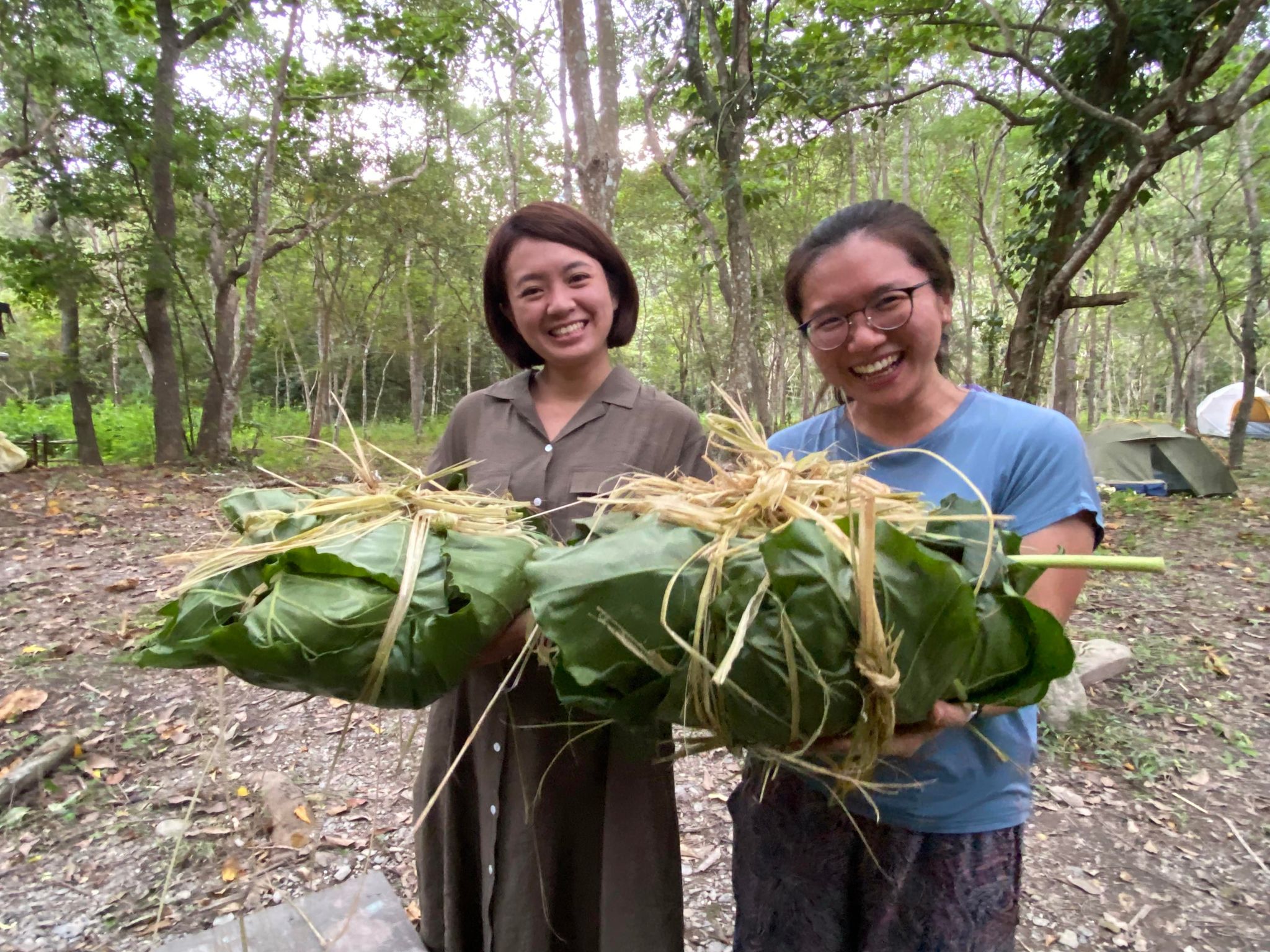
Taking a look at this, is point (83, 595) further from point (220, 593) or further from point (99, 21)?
point (99, 21)

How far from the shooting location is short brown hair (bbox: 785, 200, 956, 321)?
4.60ft

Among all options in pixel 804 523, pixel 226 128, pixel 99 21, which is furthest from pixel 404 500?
pixel 99 21

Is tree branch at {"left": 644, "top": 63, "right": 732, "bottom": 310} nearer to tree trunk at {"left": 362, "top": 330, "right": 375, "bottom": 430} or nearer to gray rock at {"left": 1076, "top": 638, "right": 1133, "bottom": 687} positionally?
gray rock at {"left": 1076, "top": 638, "right": 1133, "bottom": 687}

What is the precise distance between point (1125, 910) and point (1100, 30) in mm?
6749

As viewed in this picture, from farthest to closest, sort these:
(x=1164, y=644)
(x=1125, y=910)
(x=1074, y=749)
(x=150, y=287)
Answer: (x=150, y=287), (x=1164, y=644), (x=1074, y=749), (x=1125, y=910)

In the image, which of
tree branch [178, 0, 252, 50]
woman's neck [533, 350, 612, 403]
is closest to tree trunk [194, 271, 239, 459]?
tree branch [178, 0, 252, 50]

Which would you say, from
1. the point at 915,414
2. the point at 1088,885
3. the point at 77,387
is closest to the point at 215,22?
the point at 77,387

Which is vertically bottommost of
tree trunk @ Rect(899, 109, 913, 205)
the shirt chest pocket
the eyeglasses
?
the shirt chest pocket

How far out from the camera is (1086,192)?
636 cm

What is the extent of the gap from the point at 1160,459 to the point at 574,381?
1136 centimetres

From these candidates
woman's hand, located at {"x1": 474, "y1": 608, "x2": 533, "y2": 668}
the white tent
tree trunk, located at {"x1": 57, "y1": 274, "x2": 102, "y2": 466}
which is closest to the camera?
woman's hand, located at {"x1": 474, "y1": 608, "x2": 533, "y2": 668}

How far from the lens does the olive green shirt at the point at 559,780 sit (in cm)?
169

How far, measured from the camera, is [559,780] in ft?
5.72

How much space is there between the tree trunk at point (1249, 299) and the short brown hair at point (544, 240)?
39.6 ft
